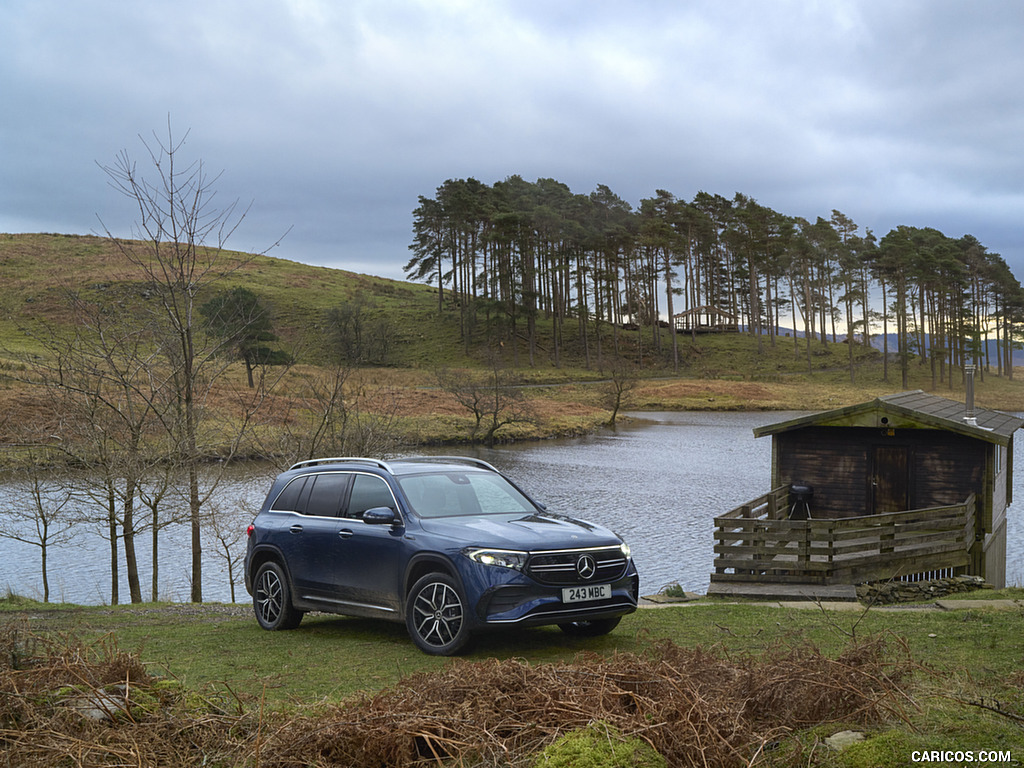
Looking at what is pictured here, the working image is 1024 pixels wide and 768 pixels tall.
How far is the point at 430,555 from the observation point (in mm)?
8117

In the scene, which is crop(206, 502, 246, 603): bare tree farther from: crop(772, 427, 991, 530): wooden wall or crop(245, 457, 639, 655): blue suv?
crop(772, 427, 991, 530): wooden wall

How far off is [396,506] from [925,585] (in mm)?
9748

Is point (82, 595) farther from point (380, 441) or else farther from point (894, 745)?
point (894, 745)

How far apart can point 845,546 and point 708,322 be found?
101130 millimetres

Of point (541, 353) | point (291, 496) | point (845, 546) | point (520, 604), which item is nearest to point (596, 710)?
point (520, 604)

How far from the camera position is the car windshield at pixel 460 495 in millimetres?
8891

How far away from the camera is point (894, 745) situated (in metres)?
3.70

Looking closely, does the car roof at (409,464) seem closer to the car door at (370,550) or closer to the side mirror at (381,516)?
the car door at (370,550)

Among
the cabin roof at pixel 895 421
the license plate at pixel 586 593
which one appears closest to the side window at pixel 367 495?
the license plate at pixel 586 593

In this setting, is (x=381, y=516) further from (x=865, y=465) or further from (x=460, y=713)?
(x=865, y=465)

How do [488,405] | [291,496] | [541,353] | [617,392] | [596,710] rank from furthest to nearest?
[541,353] < [617,392] < [488,405] < [291,496] < [596,710]

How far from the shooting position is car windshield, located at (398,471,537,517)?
8891 millimetres

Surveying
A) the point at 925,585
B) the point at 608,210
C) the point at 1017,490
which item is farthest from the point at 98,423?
the point at 608,210

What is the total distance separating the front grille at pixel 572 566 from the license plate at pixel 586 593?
0.18 feet
